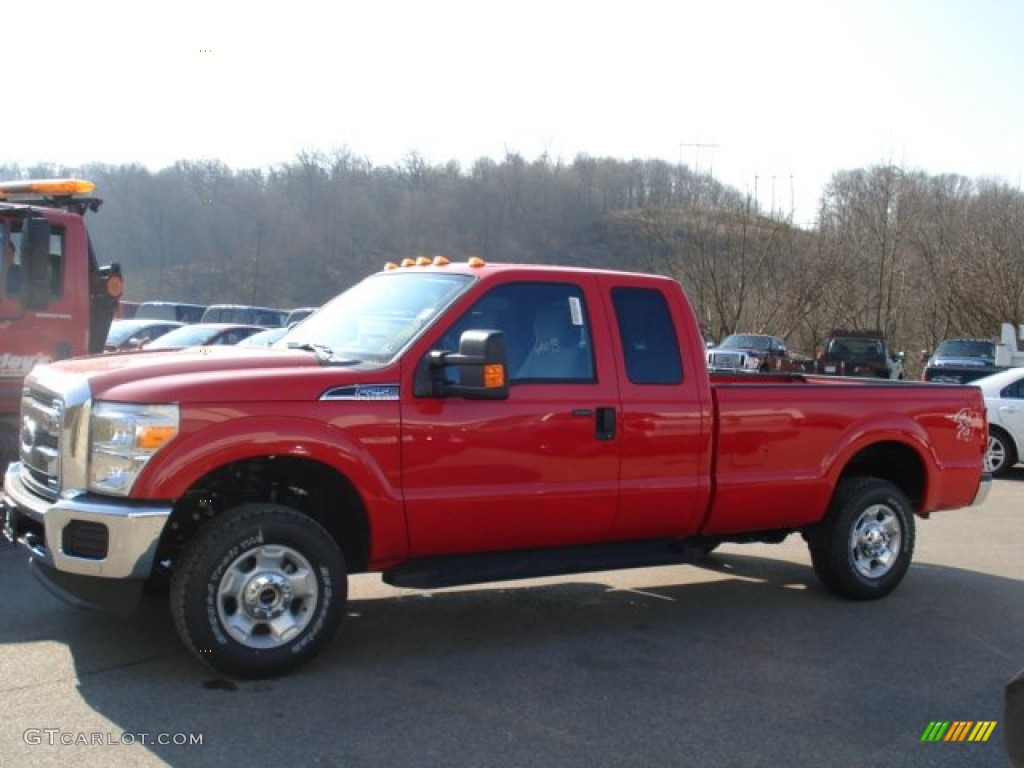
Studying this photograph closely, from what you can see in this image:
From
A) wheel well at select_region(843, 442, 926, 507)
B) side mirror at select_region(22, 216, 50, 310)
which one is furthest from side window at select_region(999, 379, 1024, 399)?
side mirror at select_region(22, 216, 50, 310)

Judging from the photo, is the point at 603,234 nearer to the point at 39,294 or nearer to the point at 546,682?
the point at 39,294

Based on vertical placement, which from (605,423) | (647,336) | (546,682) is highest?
(647,336)

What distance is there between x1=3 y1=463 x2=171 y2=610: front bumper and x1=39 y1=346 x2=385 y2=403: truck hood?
50cm

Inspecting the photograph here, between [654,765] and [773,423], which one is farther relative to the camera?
[773,423]

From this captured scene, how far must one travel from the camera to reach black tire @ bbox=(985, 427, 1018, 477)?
46.3 feet

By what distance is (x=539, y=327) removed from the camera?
5832 mm

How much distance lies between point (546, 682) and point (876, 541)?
3.06 metres

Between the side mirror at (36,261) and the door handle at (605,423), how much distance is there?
5.43 m

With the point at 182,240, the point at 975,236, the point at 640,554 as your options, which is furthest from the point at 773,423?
the point at 182,240

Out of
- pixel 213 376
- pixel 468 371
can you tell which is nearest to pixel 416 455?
pixel 468 371

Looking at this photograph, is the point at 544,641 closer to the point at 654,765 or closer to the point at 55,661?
the point at 654,765

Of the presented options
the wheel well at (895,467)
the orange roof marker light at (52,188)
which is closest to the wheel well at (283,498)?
the wheel well at (895,467)

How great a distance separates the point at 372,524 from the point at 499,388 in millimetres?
932

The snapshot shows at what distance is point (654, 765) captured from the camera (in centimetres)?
422
